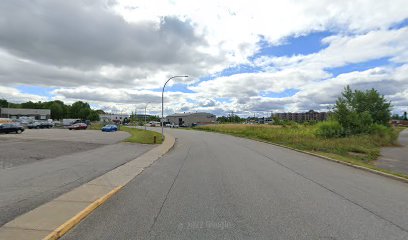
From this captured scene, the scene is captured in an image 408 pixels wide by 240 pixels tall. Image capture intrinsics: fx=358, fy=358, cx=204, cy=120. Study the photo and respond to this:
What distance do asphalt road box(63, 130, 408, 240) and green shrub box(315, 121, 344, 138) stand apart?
3443 centimetres

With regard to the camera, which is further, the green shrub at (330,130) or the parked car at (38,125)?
the parked car at (38,125)

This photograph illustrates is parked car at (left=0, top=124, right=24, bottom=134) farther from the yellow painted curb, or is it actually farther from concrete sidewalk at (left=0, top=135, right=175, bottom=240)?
the yellow painted curb

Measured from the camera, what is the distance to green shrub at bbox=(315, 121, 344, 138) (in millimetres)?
45875

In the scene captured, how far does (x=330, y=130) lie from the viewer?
46312 mm

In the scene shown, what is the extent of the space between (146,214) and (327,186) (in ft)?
20.7

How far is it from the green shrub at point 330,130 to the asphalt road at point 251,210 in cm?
3443

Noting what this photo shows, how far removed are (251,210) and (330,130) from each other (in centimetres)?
4168

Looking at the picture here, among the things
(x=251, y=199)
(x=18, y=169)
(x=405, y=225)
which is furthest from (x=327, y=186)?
(x=18, y=169)

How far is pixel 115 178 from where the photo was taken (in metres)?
12.4

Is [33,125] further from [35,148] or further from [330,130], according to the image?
[330,130]

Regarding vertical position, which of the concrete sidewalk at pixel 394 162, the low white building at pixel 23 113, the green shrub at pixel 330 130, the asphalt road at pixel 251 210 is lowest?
the concrete sidewalk at pixel 394 162

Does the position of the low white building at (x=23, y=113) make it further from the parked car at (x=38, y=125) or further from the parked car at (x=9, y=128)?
the parked car at (x=9, y=128)

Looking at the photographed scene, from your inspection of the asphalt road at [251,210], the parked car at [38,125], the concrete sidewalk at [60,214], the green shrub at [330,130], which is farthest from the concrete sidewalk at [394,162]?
the parked car at [38,125]

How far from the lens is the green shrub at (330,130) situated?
151ft
